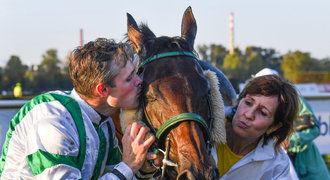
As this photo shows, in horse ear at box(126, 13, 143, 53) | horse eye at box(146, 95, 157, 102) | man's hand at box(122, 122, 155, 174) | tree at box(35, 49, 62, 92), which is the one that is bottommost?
tree at box(35, 49, 62, 92)

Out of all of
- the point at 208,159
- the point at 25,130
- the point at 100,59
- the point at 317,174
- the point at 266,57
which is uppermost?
the point at 100,59

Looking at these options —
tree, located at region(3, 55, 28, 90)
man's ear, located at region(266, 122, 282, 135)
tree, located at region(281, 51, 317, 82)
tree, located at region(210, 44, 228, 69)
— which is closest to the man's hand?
man's ear, located at region(266, 122, 282, 135)

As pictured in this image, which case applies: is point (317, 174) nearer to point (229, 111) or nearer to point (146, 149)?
point (229, 111)

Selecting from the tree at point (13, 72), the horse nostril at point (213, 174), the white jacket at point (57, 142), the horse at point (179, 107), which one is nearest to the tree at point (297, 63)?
the tree at point (13, 72)

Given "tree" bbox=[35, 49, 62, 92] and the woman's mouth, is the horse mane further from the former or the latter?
"tree" bbox=[35, 49, 62, 92]

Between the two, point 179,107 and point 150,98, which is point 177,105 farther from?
point 150,98

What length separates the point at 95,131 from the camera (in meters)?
2.71

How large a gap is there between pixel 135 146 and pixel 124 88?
0.89ft

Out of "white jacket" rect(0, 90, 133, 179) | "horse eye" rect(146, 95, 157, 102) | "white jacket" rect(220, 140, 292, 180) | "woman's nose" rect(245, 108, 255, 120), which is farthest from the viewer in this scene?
"white jacket" rect(220, 140, 292, 180)

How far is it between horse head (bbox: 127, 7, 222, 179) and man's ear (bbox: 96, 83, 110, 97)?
358mm

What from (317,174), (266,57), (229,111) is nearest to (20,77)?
(317,174)

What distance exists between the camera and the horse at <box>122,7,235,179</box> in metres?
2.77

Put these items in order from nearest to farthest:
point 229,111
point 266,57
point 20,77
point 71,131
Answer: point 71,131
point 229,111
point 20,77
point 266,57

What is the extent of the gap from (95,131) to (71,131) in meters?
0.19
